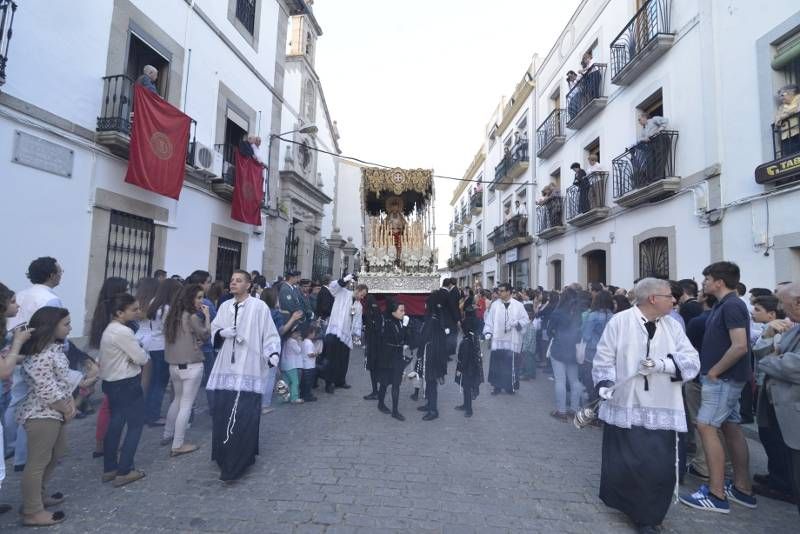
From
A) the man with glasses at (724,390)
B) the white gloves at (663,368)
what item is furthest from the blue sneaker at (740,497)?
the white gloves at (663,368)

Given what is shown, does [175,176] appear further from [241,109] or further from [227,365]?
[227,365]

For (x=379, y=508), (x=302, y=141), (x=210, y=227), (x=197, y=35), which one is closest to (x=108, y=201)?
(x=210, y=227)

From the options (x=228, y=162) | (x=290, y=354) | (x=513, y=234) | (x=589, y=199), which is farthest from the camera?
(x=513, y=234)

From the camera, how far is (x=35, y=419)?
264 centimetres

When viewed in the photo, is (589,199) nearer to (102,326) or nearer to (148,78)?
(148,78)

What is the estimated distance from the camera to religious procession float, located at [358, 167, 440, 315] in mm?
8359

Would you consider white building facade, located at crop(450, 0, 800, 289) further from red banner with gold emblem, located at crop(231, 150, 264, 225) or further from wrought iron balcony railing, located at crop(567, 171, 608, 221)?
red banner with gold emblem, located at crop(231, 150, 264, 225)

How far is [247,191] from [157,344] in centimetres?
702

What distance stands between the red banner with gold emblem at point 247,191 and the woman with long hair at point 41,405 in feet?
25.8

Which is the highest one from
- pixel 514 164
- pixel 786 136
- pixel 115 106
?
pixel 514 164

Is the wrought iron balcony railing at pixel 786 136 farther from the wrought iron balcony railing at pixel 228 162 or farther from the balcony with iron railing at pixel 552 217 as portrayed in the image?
the wrought iron balcony railing at pixel 228 162

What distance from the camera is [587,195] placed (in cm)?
1098

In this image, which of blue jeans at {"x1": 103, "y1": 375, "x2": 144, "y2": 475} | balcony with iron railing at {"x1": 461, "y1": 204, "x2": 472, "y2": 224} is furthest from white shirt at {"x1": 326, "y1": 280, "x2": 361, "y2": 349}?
balcony with iron railing at {"x1": 461, "y1": 204, "x2": 472, "y2": 224}

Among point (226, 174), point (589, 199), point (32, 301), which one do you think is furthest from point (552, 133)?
point (32, 301)
